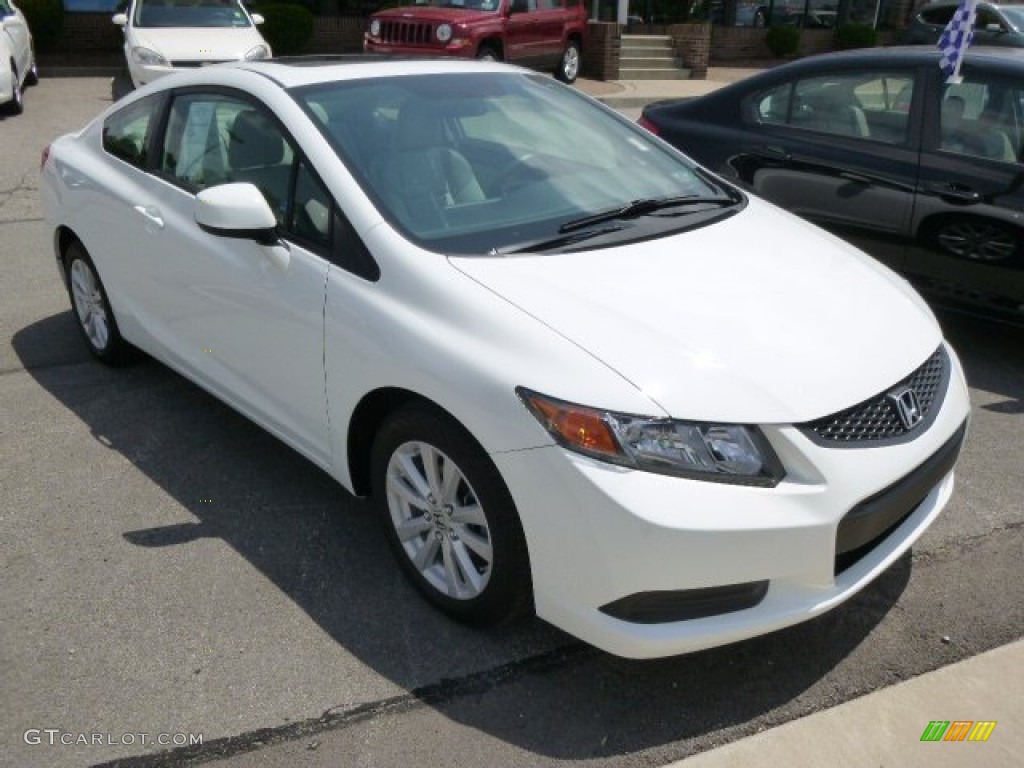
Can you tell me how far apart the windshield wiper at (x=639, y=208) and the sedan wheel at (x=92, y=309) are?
96.5 inches

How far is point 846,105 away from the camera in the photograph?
5363mm

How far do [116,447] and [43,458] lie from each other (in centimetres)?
28

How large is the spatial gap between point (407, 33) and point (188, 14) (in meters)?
2.98

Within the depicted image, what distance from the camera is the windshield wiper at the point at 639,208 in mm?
3252

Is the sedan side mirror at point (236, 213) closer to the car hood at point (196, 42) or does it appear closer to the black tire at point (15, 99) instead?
the car hood at point (196, 42)

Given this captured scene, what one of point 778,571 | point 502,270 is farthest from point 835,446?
point 502,270

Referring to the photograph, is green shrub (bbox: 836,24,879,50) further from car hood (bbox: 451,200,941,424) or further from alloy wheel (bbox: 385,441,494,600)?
alloy wheel (bbox: 385,441,494,600)

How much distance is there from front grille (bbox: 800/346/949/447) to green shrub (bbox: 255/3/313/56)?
1550 cm

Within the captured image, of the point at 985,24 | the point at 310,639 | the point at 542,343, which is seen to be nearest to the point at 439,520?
the point at 310,639

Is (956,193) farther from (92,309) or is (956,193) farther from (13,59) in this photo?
(13,59)

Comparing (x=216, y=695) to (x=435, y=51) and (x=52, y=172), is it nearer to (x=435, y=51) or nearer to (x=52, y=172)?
(x=52, y=172)

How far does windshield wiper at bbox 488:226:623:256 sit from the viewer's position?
3.02 m

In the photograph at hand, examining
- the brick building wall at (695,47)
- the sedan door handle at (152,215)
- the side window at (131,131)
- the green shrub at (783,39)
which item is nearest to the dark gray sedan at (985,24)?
the green shrub at (783,39)

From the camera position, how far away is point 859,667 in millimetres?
2863
